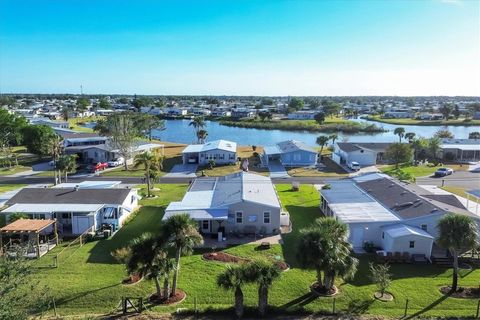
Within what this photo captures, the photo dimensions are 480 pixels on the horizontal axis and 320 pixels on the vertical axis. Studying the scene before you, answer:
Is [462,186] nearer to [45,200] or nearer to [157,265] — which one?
[157,265]

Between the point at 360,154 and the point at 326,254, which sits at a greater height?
the point at 326,254

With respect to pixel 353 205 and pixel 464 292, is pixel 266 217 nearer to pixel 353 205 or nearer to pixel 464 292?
pixel 353 205

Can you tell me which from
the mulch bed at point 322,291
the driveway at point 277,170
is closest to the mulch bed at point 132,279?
the mulch bed at point 322,291

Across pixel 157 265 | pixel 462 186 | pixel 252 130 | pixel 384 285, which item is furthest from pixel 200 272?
pixel 252 130

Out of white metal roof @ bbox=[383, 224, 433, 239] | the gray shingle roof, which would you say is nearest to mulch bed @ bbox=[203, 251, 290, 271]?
white metal roof @ bbox=[383, 224, 433, 239]

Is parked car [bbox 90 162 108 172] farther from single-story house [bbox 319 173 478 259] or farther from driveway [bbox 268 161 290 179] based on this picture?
single-story house [bbox 319 173 478 259]

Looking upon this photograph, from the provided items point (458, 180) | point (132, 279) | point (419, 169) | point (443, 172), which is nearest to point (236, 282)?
point (132, 279)
